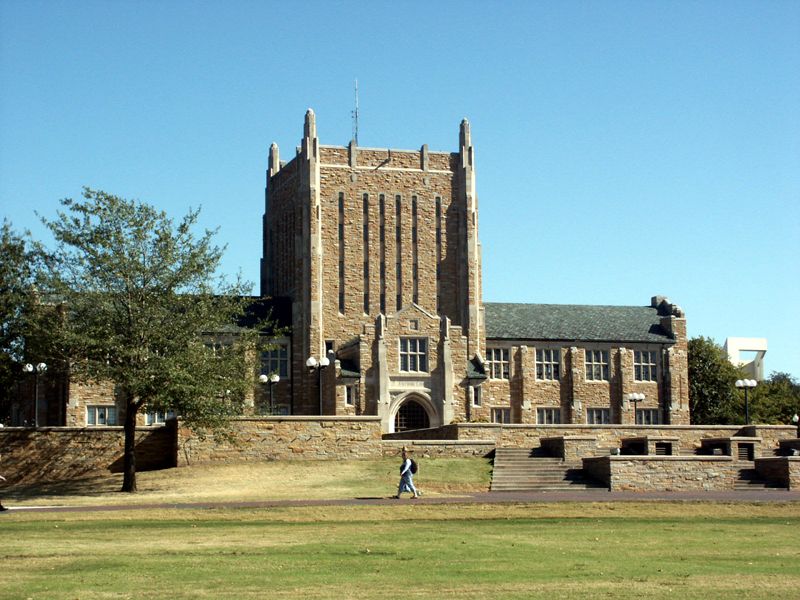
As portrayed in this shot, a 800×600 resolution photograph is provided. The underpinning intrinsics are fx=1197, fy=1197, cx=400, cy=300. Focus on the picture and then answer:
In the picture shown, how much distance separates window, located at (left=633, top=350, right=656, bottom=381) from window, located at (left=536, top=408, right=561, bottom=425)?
555cm

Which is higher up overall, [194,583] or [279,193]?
[279,193]

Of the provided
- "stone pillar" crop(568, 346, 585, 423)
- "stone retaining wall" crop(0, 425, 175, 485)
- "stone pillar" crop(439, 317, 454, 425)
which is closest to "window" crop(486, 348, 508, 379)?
"stone pillar" crop(568, 346, 585, 423)

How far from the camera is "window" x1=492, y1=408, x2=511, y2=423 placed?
2763 inches

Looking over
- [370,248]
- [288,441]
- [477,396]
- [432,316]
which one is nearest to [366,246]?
[370,248]

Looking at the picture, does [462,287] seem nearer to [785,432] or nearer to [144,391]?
[785,432]

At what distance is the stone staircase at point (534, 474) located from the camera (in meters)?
40.7

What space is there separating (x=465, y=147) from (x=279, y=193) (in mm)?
12223

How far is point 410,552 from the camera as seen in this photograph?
22422 mm

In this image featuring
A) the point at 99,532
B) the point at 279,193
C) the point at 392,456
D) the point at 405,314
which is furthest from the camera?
the point at 279,193

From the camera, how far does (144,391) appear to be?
41656 millimetres

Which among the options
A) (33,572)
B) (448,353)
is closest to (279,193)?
(448,353)


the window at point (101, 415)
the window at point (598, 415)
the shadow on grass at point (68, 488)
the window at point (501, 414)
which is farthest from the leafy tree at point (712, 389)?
the shadow on grass at point (68, 488)

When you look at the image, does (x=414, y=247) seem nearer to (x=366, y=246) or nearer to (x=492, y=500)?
(x=366, y=246)

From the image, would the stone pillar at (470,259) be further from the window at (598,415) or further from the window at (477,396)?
the window at (598,415)
